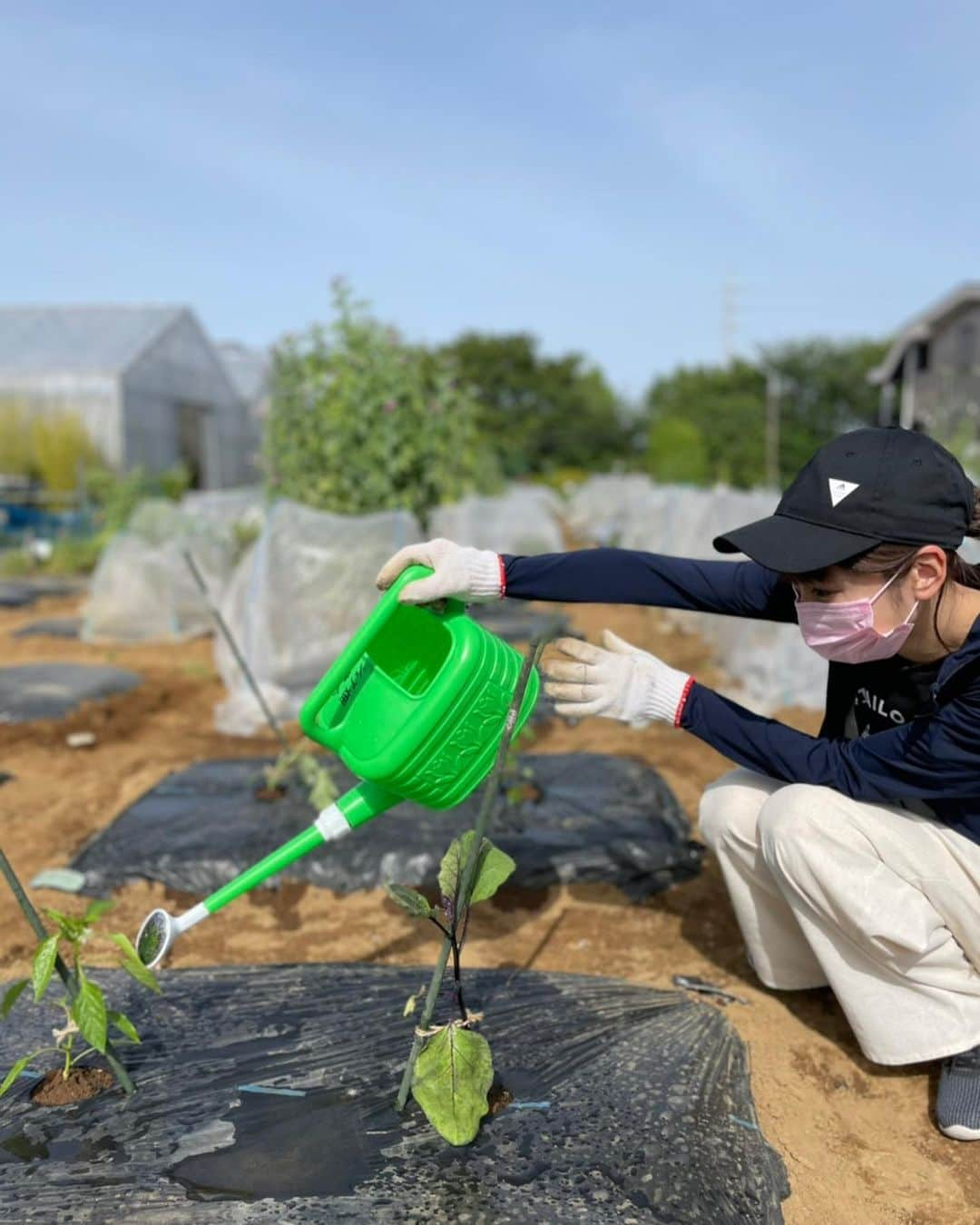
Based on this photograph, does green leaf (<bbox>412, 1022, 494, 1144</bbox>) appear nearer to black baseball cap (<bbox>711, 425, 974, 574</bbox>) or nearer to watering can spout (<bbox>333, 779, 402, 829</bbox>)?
watering can spout (<bbox>333, 779, 402, 829</bbox>)

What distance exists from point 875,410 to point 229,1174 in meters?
30.0

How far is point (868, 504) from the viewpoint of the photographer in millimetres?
1399

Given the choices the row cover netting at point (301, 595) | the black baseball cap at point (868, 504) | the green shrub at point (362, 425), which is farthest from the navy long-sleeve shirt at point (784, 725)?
the green shrub at point (362, 425)

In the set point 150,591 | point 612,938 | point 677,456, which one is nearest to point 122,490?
point 150,591

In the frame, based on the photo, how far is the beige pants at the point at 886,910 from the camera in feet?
5.13

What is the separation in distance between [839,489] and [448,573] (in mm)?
607

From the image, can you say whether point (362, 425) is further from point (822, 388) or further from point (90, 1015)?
point (822, 388)

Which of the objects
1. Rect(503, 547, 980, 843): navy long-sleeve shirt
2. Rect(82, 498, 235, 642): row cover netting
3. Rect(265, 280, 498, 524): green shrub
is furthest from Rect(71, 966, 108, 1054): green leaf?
Rect(82, 498, 235, 642): row cover netting

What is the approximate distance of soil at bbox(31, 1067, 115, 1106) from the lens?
1426mm

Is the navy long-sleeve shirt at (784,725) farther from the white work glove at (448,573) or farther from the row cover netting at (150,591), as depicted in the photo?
the row cover netting at (150,591)

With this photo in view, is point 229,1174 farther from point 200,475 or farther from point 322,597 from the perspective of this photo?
point 200,475

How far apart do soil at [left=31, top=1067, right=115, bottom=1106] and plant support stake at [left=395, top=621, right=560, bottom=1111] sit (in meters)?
0.45

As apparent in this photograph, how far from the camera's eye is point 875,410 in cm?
2833

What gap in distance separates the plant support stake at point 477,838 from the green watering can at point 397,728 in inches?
6.4
